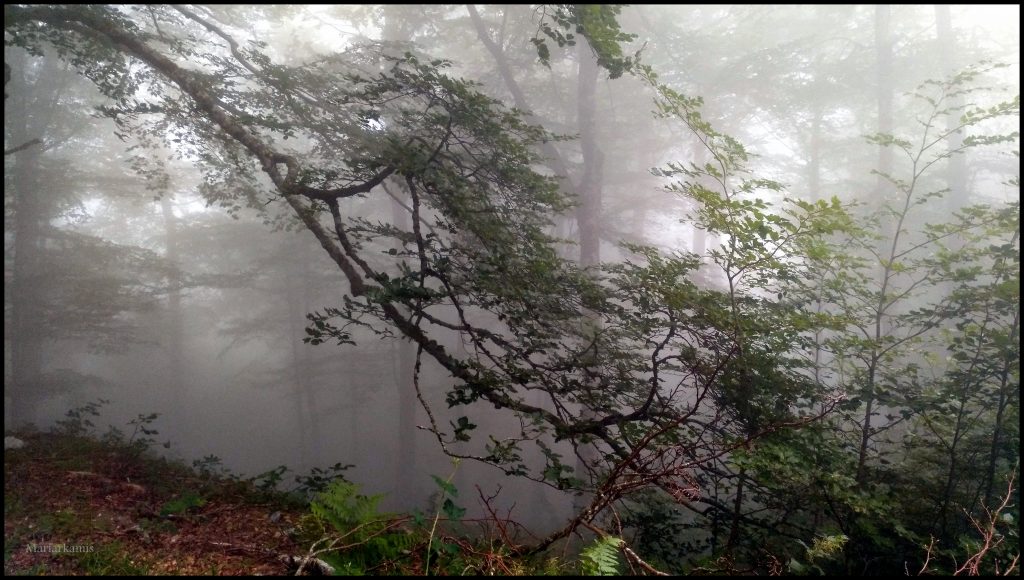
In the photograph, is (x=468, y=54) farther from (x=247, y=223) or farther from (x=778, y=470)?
(x=778, y=470)

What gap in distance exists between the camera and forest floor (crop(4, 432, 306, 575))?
10.8 ft

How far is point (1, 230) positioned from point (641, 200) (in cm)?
1616

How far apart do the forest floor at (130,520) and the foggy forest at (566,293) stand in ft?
0.12

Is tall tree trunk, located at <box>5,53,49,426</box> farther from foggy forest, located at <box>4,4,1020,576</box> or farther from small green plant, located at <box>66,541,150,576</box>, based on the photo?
small green plant, located at <box>66,541,150,576</box>

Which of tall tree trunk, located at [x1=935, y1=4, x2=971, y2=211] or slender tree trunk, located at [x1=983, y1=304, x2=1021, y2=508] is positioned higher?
tall tree trunk, located at [x1=935, y1=4, x2=971, y2=211]

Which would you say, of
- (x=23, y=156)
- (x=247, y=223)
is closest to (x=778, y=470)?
(x=247, y=223)

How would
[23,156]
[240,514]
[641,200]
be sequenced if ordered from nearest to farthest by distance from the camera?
[240,514], [23,156], [641,200]

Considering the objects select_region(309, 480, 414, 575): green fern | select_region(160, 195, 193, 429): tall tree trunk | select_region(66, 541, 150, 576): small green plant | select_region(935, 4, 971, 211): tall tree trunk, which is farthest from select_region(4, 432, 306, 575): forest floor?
select_region(935, 4, 971, 211): tall tree trunk

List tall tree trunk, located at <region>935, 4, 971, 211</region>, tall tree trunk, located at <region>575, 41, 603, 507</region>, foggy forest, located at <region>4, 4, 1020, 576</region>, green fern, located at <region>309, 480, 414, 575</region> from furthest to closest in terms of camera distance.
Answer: tall tree trunk, located at <region>935, 4, 971, 211</region>
tall tree trunk, located at <region>575, 41, 603, 507</region>
foggy forest, located at <region>4, 4, 1020, 576</region>
green fern, located at <region>309, 480, 414, 575</region>

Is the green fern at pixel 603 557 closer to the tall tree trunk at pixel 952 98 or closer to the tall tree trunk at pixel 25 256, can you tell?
the tall tree trunk at pixel 25 256

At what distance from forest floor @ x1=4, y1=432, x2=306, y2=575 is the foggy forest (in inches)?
1.5

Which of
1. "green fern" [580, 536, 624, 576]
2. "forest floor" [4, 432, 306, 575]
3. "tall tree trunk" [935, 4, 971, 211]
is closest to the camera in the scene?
"green fern" [580, 536, 624, 576]

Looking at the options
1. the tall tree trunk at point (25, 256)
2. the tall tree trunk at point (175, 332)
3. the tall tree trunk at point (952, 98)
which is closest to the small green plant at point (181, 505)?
the tall tree trunk at point (25, 256)

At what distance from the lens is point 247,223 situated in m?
18.0
